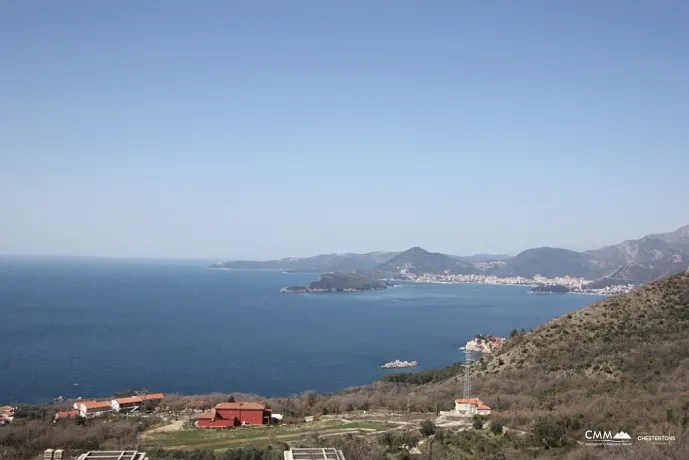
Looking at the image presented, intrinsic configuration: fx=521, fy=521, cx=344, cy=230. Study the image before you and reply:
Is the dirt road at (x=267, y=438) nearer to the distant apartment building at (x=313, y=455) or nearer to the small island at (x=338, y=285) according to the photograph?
the distant apartment building at (x=313, y=455)

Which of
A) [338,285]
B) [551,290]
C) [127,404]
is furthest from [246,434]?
[551,290]

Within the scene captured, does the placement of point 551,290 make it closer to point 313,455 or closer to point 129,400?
point 129,400

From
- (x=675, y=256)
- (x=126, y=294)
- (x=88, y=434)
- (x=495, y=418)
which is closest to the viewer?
(x=495, y=418)

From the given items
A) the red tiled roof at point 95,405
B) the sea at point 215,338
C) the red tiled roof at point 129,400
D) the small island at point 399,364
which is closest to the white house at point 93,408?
the red tiled roof at point 95,405

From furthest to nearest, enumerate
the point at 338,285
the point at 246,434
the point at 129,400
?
the point at 338,285 → the point at 129,400 → the point at 246,434

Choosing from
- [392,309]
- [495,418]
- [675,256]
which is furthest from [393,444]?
[675,256]

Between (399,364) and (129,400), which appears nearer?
(129,400)

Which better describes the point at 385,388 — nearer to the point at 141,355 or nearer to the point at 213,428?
the point at 213,428
